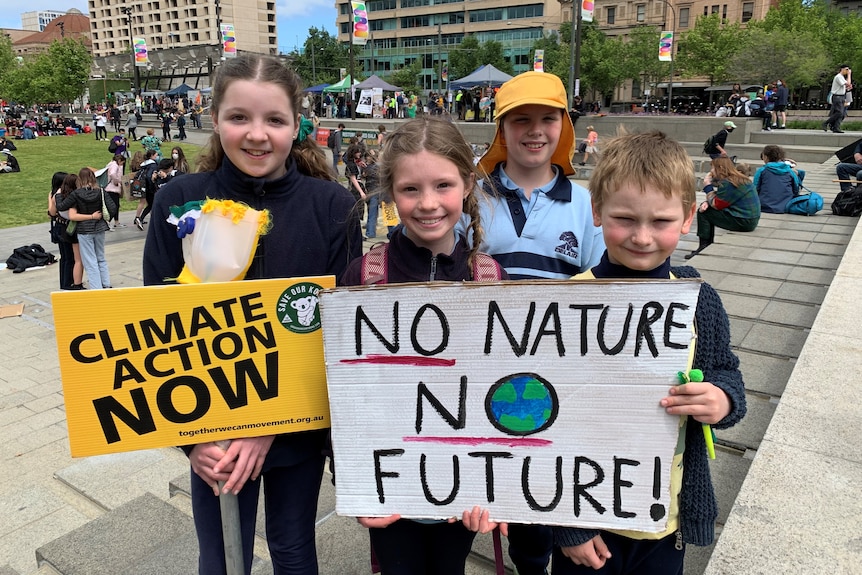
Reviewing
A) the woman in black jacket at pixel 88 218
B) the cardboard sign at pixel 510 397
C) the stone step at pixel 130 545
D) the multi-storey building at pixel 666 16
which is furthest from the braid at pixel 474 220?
the multi-storey building at pixel 666 16

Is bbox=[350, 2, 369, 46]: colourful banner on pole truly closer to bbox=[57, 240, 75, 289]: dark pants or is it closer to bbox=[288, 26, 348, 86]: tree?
bbox=[57, 240, 75, 289]: dark pants

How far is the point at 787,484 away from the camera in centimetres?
231

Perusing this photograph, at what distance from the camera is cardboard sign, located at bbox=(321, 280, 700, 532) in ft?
4.45

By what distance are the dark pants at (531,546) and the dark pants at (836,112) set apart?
2055cm

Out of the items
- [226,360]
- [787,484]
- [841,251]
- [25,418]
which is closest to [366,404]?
[226,360]

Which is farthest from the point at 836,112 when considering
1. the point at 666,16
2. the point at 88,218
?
the point at 666,16

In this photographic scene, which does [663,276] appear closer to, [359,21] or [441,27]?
[359,21]

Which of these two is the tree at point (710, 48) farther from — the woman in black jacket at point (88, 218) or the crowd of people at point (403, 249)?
the crowd of people at point (403, 249)

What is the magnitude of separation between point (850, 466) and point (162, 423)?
266 centimetres

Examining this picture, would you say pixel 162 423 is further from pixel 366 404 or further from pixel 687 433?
pixel 687 433

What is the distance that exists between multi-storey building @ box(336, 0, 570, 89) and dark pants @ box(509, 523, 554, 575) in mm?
72855

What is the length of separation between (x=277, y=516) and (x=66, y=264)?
7.45 metres

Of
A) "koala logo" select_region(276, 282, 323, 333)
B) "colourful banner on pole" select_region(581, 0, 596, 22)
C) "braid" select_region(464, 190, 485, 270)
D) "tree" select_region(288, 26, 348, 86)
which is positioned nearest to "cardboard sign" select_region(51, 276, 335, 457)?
"koala logo" select_region(276, 282, 323, 333)

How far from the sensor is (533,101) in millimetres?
2012
